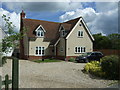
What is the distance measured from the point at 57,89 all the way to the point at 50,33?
23.6 m

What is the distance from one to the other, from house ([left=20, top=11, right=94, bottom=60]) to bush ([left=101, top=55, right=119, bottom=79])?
16.3 m

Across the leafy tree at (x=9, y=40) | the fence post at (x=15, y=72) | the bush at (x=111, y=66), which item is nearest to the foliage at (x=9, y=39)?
the leafy tree at (x=9, y=40)

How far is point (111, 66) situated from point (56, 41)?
1979 cm

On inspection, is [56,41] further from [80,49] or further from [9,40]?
[9,40]

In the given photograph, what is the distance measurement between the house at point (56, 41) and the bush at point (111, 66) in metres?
16.3

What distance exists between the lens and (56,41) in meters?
28.9

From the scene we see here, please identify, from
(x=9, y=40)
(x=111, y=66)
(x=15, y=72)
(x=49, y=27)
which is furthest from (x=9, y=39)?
(x=49, y=27)

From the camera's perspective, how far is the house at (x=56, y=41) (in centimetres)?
2688

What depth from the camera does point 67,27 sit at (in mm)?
28203

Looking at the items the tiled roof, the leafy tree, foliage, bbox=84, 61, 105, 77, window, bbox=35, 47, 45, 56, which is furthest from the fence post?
window, bbox=35, 47, 45, 56

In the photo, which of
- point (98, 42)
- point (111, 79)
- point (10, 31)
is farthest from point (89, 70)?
point (98, 42)

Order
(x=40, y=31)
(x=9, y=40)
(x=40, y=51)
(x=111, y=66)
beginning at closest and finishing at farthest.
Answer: (x=9, y=40), (x=111, y=66), (x=40, y=51), (x=40, y=31)

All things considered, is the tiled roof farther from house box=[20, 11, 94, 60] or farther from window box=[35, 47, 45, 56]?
window box=[35, 47, 45, 56]

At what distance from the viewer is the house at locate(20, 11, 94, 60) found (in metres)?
26.9
